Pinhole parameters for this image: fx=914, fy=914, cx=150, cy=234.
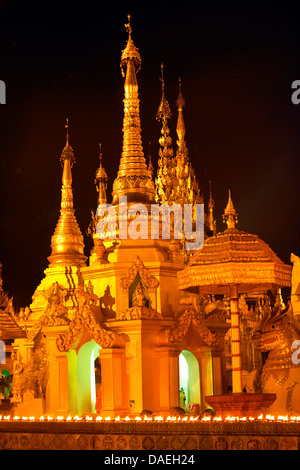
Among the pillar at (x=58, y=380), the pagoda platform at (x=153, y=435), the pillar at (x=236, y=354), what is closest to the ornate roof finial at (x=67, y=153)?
the pillar at (x=58, y=380)

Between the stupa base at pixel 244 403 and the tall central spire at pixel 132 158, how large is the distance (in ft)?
22.5

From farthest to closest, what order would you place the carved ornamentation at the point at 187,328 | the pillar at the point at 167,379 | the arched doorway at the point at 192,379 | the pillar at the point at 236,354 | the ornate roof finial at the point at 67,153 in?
the ornate roof finial at the point at 67,153 < the arched doorway at the point at 192,379 < the carved ornamentation at the point at 187,328 < the pillar at the point at 167,379 < the pillar at the point at 236,354

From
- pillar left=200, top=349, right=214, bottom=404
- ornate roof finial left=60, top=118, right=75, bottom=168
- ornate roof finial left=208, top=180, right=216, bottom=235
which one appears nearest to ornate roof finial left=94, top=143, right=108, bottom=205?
ornate roof finial left=60, top=118, right=75, bottom=168

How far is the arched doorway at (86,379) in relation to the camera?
19.9 meters

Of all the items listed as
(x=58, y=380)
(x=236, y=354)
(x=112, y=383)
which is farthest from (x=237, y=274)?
(x=58, y=380)

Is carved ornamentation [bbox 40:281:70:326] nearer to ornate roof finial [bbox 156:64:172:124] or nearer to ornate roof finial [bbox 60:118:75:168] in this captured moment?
ornate roof finial [bbox 60:118:75:168]

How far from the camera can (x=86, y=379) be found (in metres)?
20.0

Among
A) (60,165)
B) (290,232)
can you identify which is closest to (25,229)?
(60,165)

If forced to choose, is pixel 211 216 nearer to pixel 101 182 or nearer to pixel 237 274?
pixel 101 182

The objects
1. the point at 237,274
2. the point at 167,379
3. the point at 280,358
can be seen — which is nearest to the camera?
the point at 237,274

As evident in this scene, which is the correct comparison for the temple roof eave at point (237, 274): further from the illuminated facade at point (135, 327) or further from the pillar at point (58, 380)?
the pillar at point (58, 380)

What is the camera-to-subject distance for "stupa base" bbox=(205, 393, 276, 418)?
50.5 ft

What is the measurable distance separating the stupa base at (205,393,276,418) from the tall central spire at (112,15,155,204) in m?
6.85

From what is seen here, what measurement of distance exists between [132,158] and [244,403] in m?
8.04
